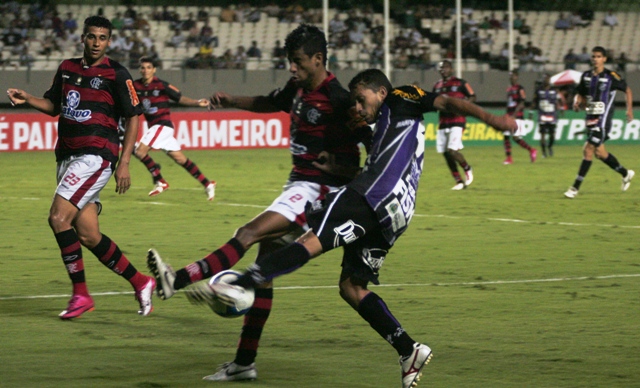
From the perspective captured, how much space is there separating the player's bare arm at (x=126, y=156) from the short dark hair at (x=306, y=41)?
2.18 metres

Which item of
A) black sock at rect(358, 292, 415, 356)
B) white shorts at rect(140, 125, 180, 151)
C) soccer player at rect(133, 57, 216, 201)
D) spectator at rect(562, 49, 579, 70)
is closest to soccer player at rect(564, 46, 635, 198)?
soccer player at rect(133, 57, 216, 201)

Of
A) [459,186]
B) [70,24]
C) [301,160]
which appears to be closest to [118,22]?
[70,24]

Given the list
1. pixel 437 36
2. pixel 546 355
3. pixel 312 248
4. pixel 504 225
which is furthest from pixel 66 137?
pixel 437 36

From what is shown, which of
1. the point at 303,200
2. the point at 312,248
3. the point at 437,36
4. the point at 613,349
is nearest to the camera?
the point at 312,248

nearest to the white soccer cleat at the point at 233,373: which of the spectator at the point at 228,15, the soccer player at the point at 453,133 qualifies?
the soccer player at the point at 453,133

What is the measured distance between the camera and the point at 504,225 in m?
14.3

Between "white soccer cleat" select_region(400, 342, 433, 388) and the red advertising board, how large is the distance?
77.7 ft

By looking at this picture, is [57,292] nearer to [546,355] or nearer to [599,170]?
[546,355]

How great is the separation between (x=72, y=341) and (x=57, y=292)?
7.02 ft

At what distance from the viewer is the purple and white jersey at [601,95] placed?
18.4 meters

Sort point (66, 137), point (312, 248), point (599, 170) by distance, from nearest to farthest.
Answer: point (312, 248) < point (66, 137) < point (599, 170)

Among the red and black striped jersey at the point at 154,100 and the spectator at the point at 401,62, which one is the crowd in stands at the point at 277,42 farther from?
the red and black striped jersey at the point at 154,100

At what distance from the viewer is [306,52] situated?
250 inches

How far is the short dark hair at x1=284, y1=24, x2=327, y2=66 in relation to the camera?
20.8ft
